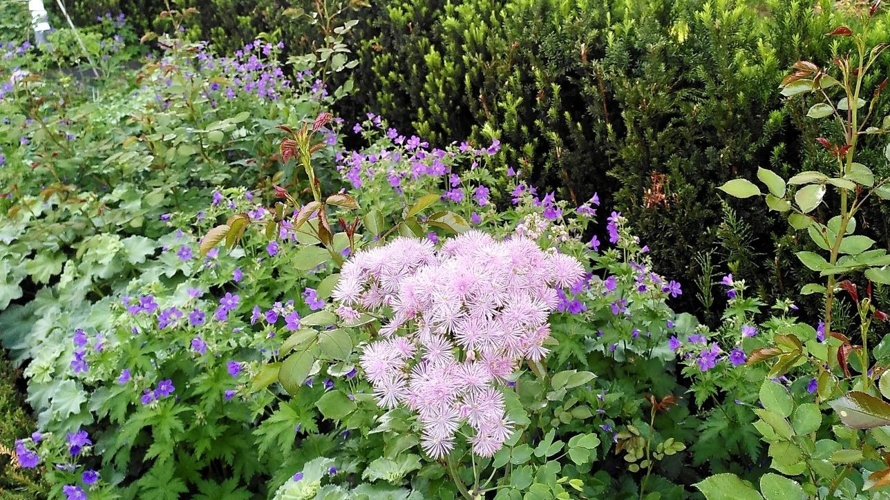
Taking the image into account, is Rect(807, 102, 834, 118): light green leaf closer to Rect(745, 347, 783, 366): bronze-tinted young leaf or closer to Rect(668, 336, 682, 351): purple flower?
Rect(745, 347, 783, 366): bronze-tinted young leaf

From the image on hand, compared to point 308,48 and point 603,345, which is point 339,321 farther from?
point 308,48

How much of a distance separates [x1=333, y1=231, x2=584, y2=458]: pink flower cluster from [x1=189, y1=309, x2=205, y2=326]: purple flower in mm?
1224

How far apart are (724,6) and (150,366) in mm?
2497

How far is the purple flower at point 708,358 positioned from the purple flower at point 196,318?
1.61m

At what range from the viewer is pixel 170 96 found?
4.02 meters

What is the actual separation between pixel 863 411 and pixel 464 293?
Answer: 24.6 inches

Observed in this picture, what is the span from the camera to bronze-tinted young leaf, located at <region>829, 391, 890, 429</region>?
0.96 metres

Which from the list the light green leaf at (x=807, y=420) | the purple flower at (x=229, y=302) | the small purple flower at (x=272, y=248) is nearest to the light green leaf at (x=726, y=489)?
the light green leaf at (x=807, y=420)

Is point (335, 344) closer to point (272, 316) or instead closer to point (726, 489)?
point (726, 489)

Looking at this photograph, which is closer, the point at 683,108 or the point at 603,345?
the point at 603,345

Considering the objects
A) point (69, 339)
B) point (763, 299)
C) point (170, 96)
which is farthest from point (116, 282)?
point (763, 299)

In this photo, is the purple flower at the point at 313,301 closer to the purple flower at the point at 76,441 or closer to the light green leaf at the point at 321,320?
the light green leaf at the point at 321,320

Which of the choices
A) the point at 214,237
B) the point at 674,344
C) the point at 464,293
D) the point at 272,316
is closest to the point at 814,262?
the point at 674,344

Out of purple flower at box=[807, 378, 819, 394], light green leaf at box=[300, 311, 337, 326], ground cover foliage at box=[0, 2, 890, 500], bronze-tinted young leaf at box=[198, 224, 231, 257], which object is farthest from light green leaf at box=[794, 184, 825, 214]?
bronze-tinted young leaf at box=[198, 224, 231, 257]
